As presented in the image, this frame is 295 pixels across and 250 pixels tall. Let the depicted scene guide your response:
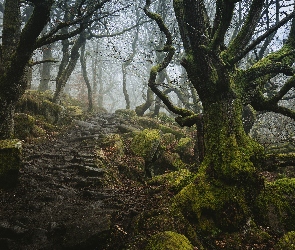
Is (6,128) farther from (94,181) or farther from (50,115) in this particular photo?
(50,115)

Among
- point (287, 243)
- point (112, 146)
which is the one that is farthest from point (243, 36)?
point (112, 146)

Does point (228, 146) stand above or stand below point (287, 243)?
above

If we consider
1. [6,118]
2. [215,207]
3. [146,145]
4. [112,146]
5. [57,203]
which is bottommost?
[57,203]

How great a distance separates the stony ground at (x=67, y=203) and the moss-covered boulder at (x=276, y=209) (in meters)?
2.30

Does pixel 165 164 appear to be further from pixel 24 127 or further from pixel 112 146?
pixel 24 127

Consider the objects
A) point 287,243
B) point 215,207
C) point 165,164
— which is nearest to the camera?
point 287,243

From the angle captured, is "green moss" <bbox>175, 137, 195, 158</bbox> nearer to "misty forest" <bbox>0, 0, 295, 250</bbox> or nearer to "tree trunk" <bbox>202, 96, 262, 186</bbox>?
"misty forest" <bbox>0, 0, 295, 250</bbox>

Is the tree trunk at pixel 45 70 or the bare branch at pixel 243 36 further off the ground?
the tree trunk at pixel 45 70

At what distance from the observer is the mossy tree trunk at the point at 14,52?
6453 millimetres

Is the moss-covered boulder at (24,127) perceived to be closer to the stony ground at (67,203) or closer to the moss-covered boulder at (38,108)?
the stony ground at (67,203)

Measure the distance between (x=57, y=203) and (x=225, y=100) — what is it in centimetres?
469

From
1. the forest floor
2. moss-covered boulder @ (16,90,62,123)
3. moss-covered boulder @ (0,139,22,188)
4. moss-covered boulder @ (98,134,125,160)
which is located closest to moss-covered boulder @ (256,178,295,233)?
the forest floor

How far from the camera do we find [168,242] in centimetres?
402

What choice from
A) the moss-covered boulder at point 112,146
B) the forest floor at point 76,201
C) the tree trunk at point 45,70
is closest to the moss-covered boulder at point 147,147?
the forest floor at point 76,201
